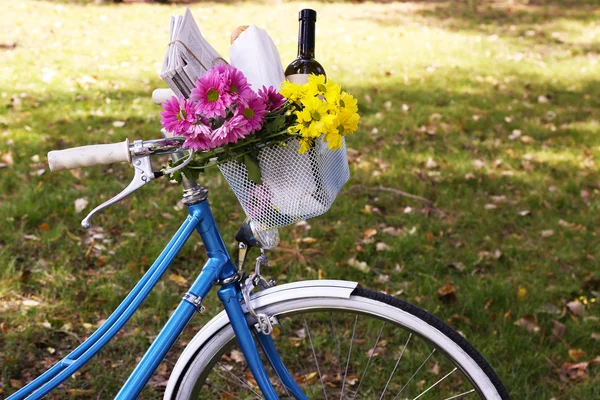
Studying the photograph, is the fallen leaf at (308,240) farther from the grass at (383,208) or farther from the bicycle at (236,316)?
the bicycle at (236,316)

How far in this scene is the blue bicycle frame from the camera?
168 cm

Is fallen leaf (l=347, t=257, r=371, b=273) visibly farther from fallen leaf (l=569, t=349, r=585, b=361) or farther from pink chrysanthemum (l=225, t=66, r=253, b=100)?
pink chrysanthemum (l=225, t=66, r=253, b=100)

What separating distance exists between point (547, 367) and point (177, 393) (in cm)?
173

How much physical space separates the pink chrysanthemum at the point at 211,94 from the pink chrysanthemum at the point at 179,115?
3cm

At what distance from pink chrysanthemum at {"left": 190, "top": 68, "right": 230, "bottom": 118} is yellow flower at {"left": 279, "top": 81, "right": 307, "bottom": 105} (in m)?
0.14

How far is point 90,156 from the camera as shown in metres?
1.51

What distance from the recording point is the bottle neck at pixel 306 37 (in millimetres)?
1603

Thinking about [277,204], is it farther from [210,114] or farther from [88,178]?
[88,178]

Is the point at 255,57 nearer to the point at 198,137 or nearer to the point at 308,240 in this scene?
the point at 198,137

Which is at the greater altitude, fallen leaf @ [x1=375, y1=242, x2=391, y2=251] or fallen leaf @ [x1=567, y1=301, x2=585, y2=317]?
fallen leaf @ [x1=375, y1=242, x2=391, y2=251]

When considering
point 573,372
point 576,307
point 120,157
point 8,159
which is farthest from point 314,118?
point 8,159

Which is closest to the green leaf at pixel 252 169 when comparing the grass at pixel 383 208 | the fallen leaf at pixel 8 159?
the grass at pixel 383 208

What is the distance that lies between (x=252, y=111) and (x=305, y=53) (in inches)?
12.1

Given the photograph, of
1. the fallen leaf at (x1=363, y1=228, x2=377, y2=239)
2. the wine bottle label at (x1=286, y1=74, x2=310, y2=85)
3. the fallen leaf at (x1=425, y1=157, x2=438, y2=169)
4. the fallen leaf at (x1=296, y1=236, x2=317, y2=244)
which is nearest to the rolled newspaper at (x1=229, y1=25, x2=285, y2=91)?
the wine bottle label at (x1=286, y1=74, x2=310, y2=85)
